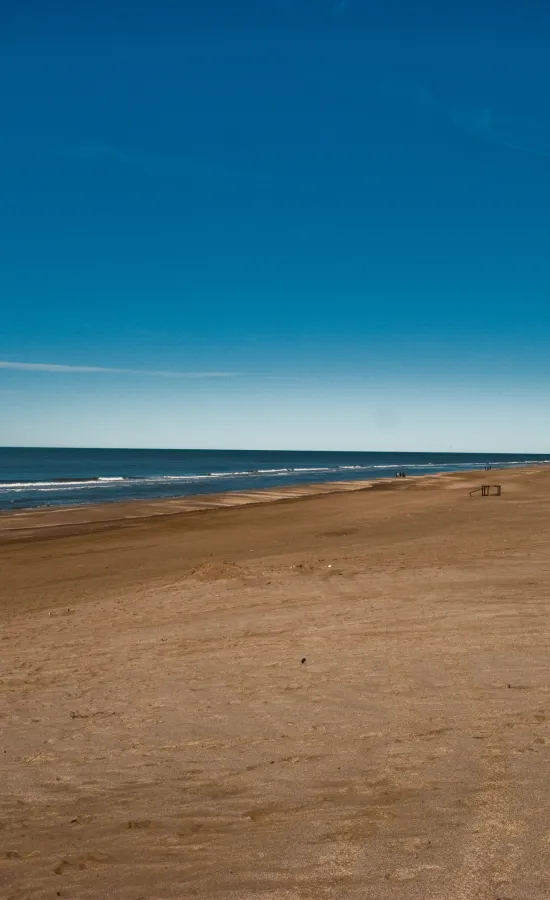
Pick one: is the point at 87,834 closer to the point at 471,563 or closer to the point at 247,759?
the point at 247,759

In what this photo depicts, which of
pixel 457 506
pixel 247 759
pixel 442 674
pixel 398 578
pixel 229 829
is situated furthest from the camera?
pixel 457 506

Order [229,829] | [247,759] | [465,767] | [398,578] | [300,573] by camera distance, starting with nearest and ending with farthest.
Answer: [229,829]
[465,767]
[247,759]
[398,578]
[300,573]

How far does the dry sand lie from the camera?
4098mm

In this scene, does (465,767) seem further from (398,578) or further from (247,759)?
(398,578)

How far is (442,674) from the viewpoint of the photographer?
7.27 m

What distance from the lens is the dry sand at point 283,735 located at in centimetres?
410

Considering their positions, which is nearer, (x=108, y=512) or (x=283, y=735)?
(x=283, y=735)

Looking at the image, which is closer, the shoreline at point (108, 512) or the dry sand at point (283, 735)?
the dry sand at point (283, 735)

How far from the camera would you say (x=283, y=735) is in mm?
6055

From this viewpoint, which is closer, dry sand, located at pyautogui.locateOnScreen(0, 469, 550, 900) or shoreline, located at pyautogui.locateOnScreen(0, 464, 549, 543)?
dry sand, located at pyautogui.locateOnScreen(0, 469, 550, 900)

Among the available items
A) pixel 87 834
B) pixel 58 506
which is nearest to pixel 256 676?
pixel 87 834

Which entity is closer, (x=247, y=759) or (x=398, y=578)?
(x=247, y=759)

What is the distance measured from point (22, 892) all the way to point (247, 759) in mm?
2089

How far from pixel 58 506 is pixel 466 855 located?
3752 cm
